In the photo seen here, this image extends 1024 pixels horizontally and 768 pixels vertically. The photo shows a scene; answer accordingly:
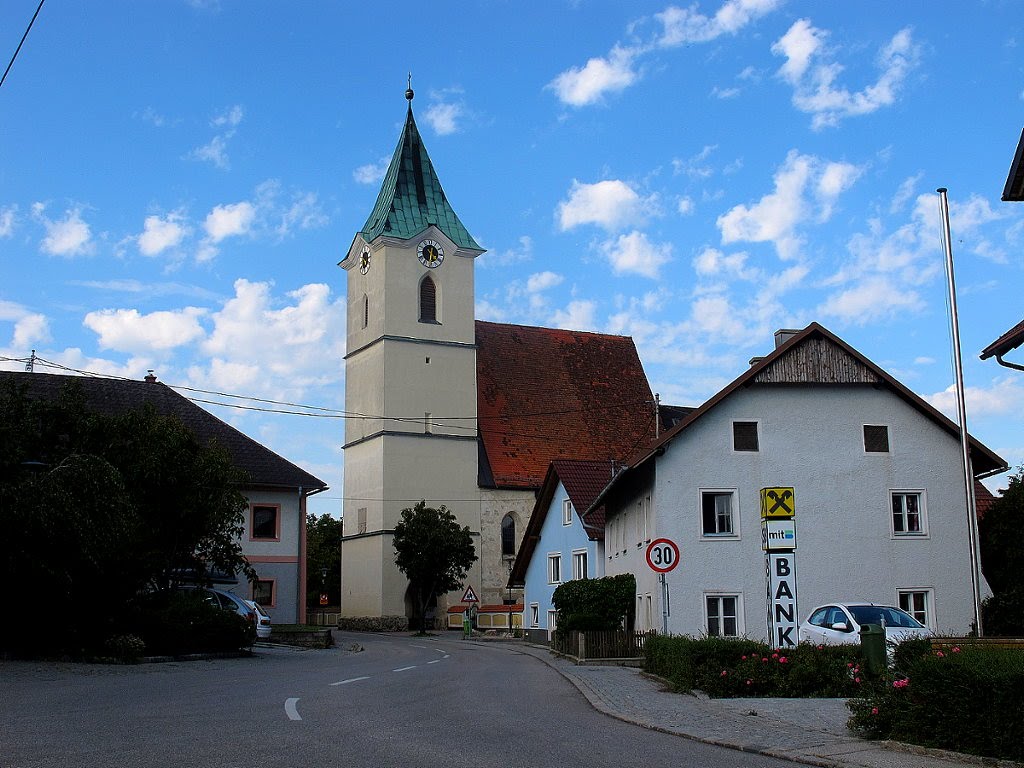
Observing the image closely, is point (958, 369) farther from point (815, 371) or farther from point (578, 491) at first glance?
point (578, 491)

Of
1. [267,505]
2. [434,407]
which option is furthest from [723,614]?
[434,407]

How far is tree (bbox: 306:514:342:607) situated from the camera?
84000 millimetres

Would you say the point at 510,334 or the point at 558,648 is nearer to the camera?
the point at 558,648

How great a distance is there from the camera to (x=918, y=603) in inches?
1200

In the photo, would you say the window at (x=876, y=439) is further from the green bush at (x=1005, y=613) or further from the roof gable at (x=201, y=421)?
the roof gable at (x=201, y=421)

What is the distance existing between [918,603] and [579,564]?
1326cm

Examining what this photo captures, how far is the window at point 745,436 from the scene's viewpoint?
1198 inches

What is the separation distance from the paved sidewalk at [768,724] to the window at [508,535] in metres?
45.2

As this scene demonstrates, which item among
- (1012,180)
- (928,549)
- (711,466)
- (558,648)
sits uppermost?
(1012,180)

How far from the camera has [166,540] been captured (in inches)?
1158

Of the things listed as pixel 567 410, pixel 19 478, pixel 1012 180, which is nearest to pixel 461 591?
pixel 567 410

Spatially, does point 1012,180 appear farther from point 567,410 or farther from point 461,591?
point 567,410

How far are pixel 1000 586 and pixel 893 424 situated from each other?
4811 mm

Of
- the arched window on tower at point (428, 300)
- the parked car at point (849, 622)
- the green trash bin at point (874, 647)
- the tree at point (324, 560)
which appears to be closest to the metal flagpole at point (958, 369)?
the parked car at point (849, 622)
